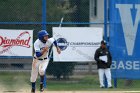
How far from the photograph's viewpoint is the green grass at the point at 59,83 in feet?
68.3

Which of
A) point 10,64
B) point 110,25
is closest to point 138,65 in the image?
point 110,25

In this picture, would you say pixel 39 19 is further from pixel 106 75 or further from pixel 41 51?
pixel 41 51

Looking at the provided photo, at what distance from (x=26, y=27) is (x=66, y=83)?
9.34 feet

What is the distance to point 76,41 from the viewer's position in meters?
21.2

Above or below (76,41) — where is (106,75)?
below

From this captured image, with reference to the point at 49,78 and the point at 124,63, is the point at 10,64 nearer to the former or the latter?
the point at 49,78

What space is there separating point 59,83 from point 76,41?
223cm

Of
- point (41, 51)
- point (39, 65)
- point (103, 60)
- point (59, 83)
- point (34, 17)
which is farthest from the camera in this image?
point (34, 17)

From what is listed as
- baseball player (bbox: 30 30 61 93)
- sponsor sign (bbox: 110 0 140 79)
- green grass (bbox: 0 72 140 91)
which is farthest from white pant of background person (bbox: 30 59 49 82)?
sponsor sign (bbox: 110 0 140 79)

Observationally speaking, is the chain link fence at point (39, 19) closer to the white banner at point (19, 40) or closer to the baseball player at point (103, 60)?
the white banner at point (19, 40)

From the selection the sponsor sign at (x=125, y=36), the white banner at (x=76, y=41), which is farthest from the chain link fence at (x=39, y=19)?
the sponsor sign at (x=125, y=36)

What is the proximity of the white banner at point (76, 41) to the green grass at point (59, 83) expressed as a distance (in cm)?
117

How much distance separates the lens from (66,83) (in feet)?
74.0

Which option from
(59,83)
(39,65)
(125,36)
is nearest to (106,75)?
(125,36)
